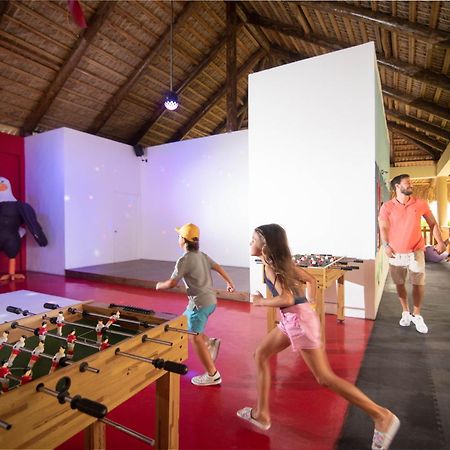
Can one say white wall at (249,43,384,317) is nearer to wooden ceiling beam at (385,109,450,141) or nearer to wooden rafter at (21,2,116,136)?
wooden rafter at (21,2,116,136)

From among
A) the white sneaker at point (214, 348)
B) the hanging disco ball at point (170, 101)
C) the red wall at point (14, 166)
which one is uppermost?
the hanging disco ball at point (170, 101)

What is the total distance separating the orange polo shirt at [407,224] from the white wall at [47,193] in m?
5.77

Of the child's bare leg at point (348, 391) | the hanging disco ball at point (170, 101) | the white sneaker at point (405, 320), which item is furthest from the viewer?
the hanging disco ball at point (170, 101)

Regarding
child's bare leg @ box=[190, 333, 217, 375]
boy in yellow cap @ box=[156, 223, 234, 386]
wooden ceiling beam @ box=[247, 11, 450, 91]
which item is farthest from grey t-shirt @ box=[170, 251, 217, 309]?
wooden ceiling beam @ box=[247, 11, 450, 91]

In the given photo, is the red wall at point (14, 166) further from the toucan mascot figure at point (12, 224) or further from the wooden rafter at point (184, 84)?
the wooden rafter at point (184, 84)

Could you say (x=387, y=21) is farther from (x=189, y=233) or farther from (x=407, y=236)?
(x=189, y=233)

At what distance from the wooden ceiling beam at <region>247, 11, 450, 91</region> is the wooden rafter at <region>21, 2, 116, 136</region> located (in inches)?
115

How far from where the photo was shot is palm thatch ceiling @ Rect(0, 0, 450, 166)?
15.8 ft

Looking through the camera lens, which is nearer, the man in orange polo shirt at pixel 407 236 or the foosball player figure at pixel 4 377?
the foosball player figure at pixel 4 377

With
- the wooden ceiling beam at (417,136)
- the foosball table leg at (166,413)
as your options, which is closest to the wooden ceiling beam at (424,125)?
the wooden ceiling beam at (417,136)

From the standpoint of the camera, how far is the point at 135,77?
23.1 ft

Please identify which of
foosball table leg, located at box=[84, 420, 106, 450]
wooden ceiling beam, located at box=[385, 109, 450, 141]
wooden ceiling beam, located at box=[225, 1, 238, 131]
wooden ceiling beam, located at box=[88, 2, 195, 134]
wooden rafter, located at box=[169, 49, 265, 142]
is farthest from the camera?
wooden rafter, located at box=[169, 49, 265, 142]

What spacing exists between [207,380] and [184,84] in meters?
7.41

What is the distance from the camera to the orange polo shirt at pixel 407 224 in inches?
120
